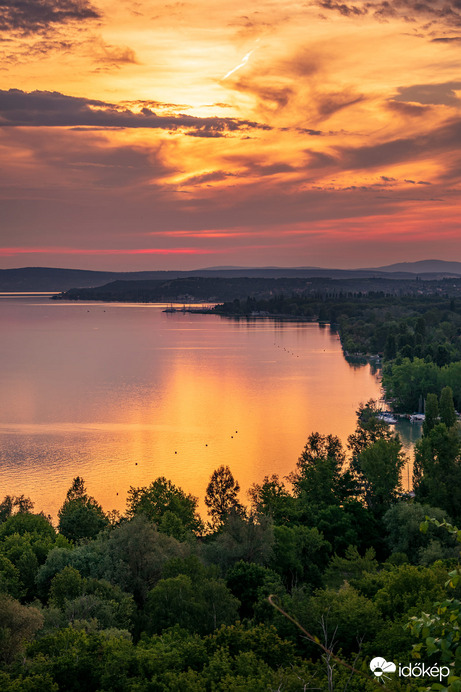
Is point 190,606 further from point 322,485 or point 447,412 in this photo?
point 447,412

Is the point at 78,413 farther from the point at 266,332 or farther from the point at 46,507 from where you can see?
the point at 266,332

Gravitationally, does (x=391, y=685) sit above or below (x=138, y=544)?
above

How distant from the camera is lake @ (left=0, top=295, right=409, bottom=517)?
42.5m

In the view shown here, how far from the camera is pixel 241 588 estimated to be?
810 inches

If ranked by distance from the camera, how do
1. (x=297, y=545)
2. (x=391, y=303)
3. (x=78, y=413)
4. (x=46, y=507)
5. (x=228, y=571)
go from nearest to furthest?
(x=228, y=571) < (x=297, y=545) < (x=46, y=507) < (x=78, y=413) < (x=391, y=303)

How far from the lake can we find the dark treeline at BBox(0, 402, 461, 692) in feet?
23.2

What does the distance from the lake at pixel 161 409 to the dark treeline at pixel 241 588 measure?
7.08 m

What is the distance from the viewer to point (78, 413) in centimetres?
6188

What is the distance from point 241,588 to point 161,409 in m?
43.8

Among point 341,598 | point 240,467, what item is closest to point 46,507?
point 240,467

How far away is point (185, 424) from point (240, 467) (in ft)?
45.4

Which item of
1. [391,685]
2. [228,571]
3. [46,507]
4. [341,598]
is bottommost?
[46,507]

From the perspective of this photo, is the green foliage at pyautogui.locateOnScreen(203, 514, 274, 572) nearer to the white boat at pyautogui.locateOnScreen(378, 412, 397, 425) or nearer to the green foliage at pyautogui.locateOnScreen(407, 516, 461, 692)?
the green foliage at pyautogui.locateOnScreen(407, 516, 461, 692)

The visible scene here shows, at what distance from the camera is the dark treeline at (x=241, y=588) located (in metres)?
12.6
